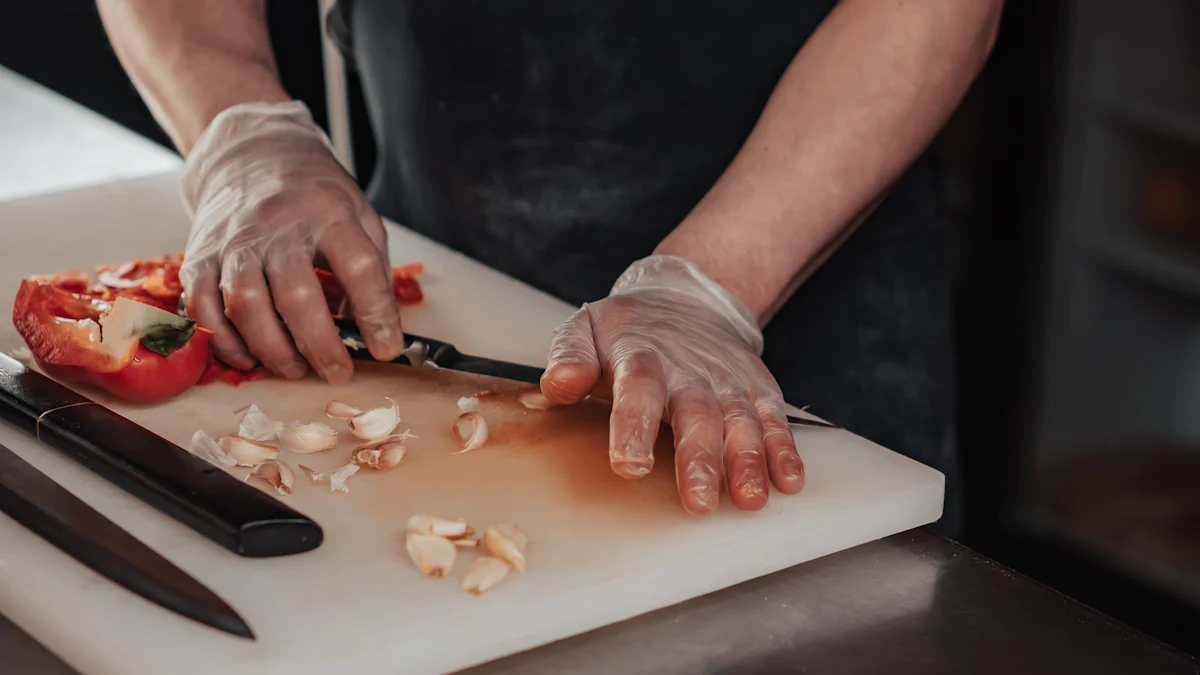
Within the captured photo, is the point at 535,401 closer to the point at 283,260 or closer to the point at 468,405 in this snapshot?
the point at 468,405

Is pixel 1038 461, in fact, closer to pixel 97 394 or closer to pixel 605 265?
pixel 605 265

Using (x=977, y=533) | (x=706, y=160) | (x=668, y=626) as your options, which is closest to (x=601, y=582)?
(x=668, y=626)

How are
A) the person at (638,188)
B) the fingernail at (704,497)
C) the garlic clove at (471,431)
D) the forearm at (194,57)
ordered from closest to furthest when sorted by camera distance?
the fingernail at (704,497) < the garlic clove at (471,431) < the person at (638,188) < the forearm at (194,57)

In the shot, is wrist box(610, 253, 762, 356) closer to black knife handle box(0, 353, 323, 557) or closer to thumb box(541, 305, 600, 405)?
thumb box(541, 305, 600, 405)

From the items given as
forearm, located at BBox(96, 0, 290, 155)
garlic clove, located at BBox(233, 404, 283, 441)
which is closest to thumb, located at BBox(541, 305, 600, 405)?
garlic clove, located at BBox(233, 404, 283, 441)

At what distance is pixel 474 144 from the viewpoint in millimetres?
1422

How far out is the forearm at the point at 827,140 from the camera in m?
1.13

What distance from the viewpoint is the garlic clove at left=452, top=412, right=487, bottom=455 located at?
92cm

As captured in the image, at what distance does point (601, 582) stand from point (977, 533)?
168cm

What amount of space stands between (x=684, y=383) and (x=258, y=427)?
1.14ft

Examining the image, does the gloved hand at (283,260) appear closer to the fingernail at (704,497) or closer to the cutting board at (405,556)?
the cutting board at (405,556)

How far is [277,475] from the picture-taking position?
86 centimetres

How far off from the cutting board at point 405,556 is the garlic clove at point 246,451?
0.03 meters

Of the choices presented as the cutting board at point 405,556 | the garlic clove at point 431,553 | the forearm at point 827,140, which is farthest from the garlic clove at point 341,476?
the forearm at point 827,140
